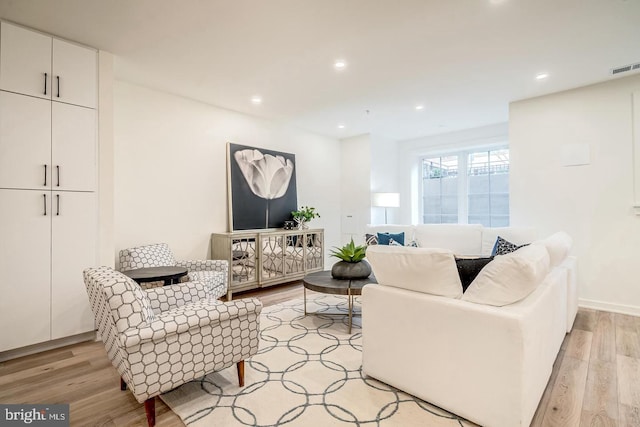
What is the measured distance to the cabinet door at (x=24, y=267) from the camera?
7.82ft

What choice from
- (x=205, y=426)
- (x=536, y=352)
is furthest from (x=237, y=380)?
(x=536, y=352)

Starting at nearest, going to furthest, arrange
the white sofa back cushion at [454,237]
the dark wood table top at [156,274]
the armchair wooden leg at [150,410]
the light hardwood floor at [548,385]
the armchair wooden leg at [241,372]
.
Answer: the armchair wooden leg at [150,410] → the light hardwood floor at [548,385] → the armchair wooden leg at [241,372] → the dark wood table top at [156,274] → the white sofa back cushion at [454,237]

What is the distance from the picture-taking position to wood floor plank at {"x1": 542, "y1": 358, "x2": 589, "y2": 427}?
5.51 feet

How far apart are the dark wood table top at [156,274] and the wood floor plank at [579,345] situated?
329 cm

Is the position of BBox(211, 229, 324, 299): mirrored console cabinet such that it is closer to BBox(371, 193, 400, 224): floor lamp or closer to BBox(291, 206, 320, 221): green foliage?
BBox(291, 206, 320, 221): green foliage

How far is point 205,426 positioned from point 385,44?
3038mm

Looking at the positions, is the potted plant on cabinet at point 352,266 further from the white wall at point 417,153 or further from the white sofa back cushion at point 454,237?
the white wall at point 417,153

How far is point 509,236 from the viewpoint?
3900 millimetres

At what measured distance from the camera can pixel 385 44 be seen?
2736mm

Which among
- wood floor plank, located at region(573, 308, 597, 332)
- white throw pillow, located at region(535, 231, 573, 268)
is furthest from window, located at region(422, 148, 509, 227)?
white throw pillow, located at region(535, 231, 573, 268)

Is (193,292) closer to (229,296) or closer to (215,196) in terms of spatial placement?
(229,296)

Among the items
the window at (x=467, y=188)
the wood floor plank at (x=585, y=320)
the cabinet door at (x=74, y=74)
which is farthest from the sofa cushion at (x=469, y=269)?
the window at (x=467, y=188)

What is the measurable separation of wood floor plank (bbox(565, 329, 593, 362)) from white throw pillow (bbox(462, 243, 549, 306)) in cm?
134

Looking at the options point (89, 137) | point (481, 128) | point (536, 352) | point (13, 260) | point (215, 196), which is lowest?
point (536, 352)
